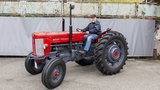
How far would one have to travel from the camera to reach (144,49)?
11930 millimetres

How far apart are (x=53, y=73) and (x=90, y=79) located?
1.40 meters

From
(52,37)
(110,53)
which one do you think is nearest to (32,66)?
(52,37)

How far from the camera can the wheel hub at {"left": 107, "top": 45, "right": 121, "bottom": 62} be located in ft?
29.5

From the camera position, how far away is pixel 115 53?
9.12 meters

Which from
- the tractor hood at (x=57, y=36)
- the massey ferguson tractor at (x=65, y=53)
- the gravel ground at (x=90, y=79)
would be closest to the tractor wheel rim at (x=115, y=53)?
the massey ferguson tractor at (x=65, y=53)

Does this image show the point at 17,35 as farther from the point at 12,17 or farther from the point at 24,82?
the point at 24,82

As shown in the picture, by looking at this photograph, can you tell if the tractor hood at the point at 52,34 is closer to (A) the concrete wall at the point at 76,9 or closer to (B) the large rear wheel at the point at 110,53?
(B) the large rear wheel at the point at 110,53

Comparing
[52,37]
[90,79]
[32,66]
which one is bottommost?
[90,79]

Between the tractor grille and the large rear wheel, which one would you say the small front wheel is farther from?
the large rear wheel

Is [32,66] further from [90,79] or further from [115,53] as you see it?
[115,53]

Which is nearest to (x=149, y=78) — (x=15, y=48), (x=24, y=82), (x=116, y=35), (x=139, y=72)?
(x=139, y=72)

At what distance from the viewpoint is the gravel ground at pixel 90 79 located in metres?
7.88

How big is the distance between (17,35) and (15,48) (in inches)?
20.9

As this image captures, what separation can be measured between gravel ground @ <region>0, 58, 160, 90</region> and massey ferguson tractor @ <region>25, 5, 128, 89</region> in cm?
29
